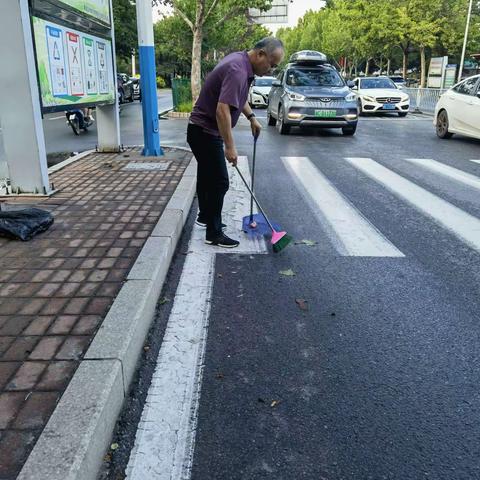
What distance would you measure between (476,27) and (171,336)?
4811cm

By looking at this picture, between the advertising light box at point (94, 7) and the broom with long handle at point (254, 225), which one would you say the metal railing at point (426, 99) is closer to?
the advertising light box at point (94, 7)

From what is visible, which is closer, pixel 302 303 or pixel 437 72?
pixel 302 303

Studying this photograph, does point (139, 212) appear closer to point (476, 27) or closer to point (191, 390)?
point (191, 390)

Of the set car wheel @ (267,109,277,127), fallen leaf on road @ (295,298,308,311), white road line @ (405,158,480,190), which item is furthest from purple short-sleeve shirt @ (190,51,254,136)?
car wheel @ (267,109,277,127)

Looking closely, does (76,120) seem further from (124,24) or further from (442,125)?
(124,24)

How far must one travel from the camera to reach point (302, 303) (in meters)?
3.71

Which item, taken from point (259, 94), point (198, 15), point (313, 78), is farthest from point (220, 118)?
point (259, 94)

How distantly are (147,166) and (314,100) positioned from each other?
6.29 m

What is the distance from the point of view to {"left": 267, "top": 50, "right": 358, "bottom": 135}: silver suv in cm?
1312

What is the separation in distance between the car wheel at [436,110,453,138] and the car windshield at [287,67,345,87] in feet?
9.14

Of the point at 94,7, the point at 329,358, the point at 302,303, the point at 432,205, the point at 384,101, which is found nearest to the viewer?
the point at 329,358

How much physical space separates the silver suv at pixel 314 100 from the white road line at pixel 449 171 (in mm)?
3520

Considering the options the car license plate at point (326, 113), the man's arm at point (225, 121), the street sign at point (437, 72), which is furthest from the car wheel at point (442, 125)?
the street sign at point (437, 72)

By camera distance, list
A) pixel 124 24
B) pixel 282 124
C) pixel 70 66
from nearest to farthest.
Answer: pixel 70 66 → pixel 282 124 → pixel 124 24
